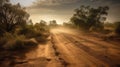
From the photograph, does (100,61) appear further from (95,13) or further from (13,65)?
(95,13)

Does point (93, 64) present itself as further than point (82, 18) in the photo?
No

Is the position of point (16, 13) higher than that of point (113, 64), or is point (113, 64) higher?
point (16, 13)

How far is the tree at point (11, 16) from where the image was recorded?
22750 mm

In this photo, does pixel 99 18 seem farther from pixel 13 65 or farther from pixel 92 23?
pixel 13 65

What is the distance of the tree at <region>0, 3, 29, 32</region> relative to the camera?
22.8 m

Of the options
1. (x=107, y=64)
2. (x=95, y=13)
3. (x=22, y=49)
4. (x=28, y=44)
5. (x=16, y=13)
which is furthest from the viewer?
(x=95, y=13)

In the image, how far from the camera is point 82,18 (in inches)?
1594

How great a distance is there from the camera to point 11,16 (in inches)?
938

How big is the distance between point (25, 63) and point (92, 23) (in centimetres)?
3138

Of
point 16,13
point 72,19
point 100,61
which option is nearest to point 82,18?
point 72,19

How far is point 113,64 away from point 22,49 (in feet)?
25.9

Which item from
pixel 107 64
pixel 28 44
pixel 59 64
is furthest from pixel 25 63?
pixel 28 44

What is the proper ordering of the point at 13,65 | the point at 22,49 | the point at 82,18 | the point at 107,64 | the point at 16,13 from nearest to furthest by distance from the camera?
the point at 107,64 → the point at 13,65 → the point at 22,49 → the point at 16,13 → the point at 82,18

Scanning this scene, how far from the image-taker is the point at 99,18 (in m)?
37.5
